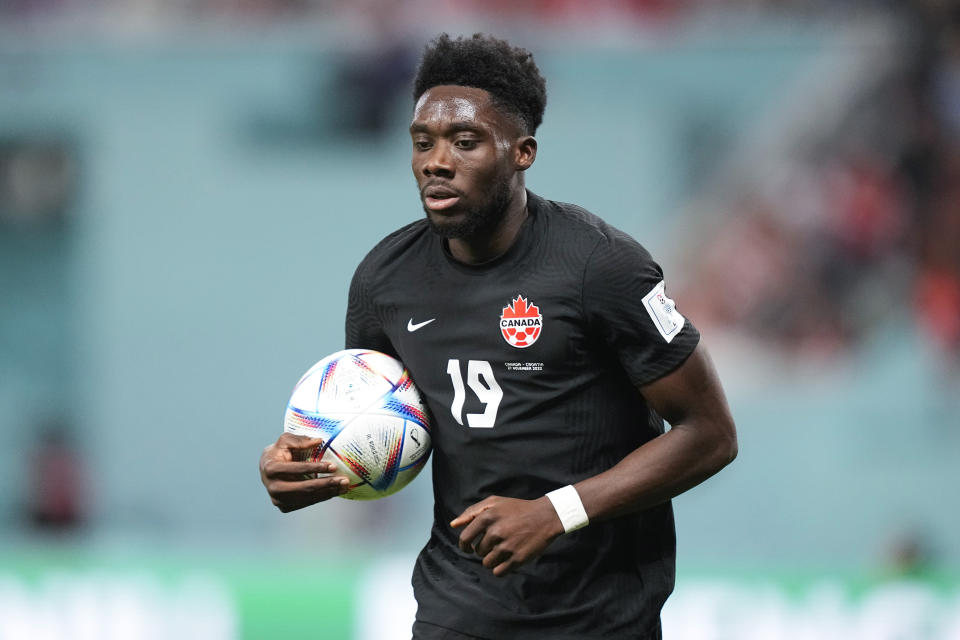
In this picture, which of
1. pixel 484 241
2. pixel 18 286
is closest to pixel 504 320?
pixel 484 241

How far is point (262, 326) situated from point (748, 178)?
13.6 feet

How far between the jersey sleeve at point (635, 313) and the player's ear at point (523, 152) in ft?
0.96

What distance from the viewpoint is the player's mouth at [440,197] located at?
10.1ft

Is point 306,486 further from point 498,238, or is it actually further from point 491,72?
point 491,72

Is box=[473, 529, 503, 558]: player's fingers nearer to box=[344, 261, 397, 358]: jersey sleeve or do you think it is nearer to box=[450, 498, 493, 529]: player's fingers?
box=[450, 498, 493, 529]: player's fingers

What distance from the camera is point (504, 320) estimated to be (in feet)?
10.2

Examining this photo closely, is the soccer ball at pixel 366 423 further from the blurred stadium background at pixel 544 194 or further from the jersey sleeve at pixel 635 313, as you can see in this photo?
the blurred stadium background at pixel 544 194

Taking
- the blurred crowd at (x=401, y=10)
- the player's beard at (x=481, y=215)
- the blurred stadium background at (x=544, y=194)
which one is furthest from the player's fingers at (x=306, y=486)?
the blurred crowd at (x=401, y=10)

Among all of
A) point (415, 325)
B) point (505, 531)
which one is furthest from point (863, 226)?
point (505, 531)

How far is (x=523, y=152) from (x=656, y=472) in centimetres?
82

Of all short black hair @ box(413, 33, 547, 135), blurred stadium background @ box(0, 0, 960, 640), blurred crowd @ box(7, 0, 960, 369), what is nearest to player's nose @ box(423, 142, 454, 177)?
short black hair @ box(413, 33, 547, 135)

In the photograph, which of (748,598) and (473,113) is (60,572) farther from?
(473,113)

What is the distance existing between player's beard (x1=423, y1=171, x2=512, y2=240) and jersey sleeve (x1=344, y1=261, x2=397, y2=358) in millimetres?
360

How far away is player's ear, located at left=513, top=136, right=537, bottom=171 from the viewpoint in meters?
3.14
